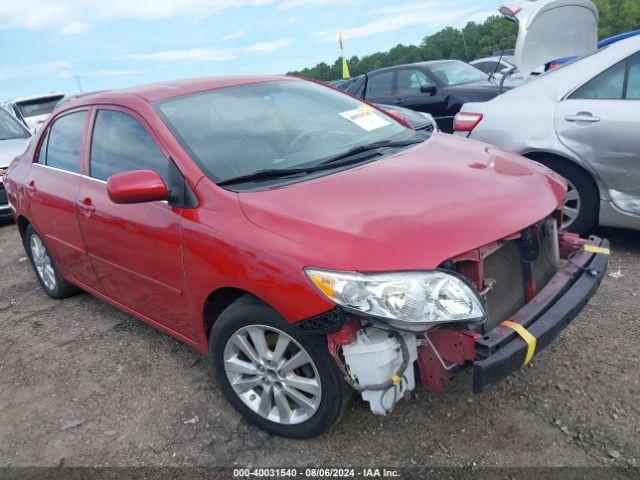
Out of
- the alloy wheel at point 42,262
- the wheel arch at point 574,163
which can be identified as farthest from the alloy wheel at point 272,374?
the wheel arch at point 574,163

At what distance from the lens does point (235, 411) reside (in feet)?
9.08

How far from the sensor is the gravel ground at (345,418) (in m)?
2.33

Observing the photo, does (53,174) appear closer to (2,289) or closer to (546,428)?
(2,289)

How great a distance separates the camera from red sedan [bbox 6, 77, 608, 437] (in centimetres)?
205

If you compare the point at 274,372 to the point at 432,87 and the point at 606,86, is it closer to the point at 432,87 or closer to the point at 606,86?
the point at 606,86

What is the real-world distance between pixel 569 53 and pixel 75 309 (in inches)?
206

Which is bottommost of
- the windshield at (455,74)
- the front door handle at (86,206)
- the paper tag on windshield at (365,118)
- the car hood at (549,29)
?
the windshield at (455,74)

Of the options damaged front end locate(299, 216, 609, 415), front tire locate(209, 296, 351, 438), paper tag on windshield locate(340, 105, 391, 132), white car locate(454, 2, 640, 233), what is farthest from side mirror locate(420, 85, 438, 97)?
front tire locate(209, 296, 351, 438)

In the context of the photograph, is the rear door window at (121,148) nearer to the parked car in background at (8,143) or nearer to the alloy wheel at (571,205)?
the alloy wheel at (571,205)

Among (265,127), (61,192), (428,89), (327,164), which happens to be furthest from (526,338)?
(428,89)

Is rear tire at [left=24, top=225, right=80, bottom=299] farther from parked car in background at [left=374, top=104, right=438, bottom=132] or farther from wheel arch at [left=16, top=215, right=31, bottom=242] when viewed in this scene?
parked car in background at [left=374, top=104, right=438, bottom=132]

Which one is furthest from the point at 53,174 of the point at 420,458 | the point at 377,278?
the point at 420,458

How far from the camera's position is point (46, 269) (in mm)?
4453

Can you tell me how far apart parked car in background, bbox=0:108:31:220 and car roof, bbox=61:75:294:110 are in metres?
4.84
